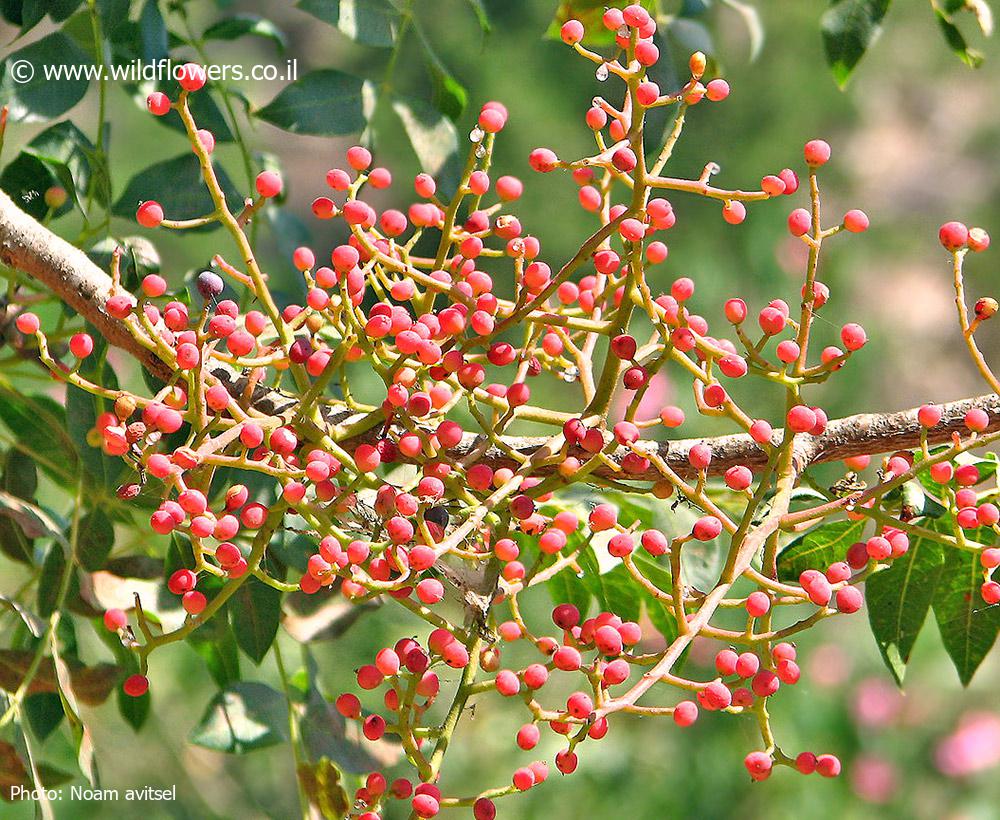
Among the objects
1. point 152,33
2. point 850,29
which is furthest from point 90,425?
point 850,29

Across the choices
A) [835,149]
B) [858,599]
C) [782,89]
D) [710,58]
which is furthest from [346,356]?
[835,149]

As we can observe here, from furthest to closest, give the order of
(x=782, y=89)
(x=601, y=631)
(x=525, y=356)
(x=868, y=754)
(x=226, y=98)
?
(x=782, y=89)
(x=868, y=754)
(x=226, y=98)
(x=525, y=356)
(x=601, y=631)

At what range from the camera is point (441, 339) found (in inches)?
26.5

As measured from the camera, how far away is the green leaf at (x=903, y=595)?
0.85 metres

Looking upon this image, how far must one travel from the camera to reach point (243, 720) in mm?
947

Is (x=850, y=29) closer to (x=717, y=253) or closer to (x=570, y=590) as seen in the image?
(x=570, y=590)

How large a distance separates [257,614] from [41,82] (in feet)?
1.54

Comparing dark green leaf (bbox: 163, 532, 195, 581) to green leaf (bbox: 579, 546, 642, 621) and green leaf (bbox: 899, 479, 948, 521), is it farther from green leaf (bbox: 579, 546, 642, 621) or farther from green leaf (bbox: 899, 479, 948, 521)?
green leaf (bbox: 899, 479, 948, 521)

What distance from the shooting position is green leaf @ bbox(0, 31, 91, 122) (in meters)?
0.95

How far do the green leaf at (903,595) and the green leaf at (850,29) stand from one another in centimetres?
42

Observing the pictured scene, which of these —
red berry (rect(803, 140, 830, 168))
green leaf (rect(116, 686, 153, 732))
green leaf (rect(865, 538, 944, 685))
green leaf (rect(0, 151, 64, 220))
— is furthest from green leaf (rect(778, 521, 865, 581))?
green leaf (rect(0, 151, 64, 220))

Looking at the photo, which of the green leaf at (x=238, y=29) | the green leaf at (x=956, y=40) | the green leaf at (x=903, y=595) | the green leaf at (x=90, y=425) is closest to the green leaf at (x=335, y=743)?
the green leaf at (x=90, y=425)

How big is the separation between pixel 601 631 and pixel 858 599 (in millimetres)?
139

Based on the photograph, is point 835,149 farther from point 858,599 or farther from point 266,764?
point 858,599
